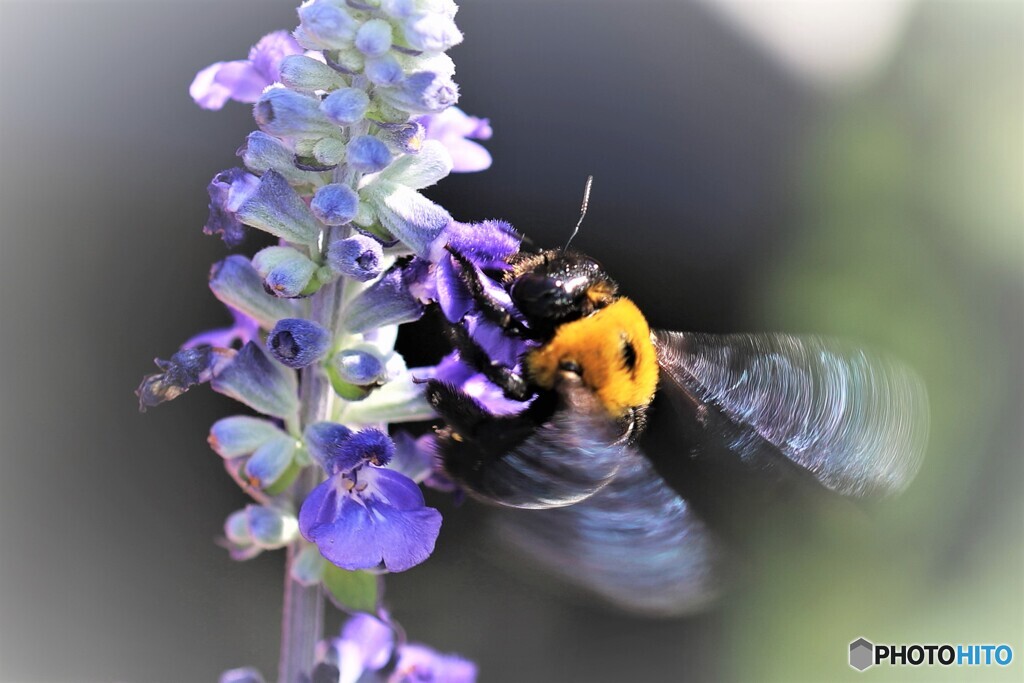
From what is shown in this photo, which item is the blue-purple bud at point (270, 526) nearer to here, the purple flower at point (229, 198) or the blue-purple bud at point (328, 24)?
the purple flower at point (229, 198)

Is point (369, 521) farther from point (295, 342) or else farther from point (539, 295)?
point (539, 295)

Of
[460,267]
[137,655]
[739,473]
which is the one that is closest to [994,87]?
[739,473]

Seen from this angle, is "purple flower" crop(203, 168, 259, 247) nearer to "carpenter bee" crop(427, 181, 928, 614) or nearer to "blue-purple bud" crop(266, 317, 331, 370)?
"blue-purple bud" crop(266, 317, 331, 370)

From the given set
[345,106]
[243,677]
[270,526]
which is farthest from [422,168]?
[243,677]

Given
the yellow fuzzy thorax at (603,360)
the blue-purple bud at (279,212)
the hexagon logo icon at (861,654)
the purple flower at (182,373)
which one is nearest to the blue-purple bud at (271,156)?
the blue-purple bud at (279,212)

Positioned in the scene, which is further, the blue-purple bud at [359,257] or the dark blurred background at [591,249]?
the dark blurred background at [591,249]

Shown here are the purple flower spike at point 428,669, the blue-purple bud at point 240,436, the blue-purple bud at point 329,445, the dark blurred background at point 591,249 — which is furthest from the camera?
the dark blurred background at point 591,249

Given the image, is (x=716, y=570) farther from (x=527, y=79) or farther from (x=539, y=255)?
(x=527, y=79)
